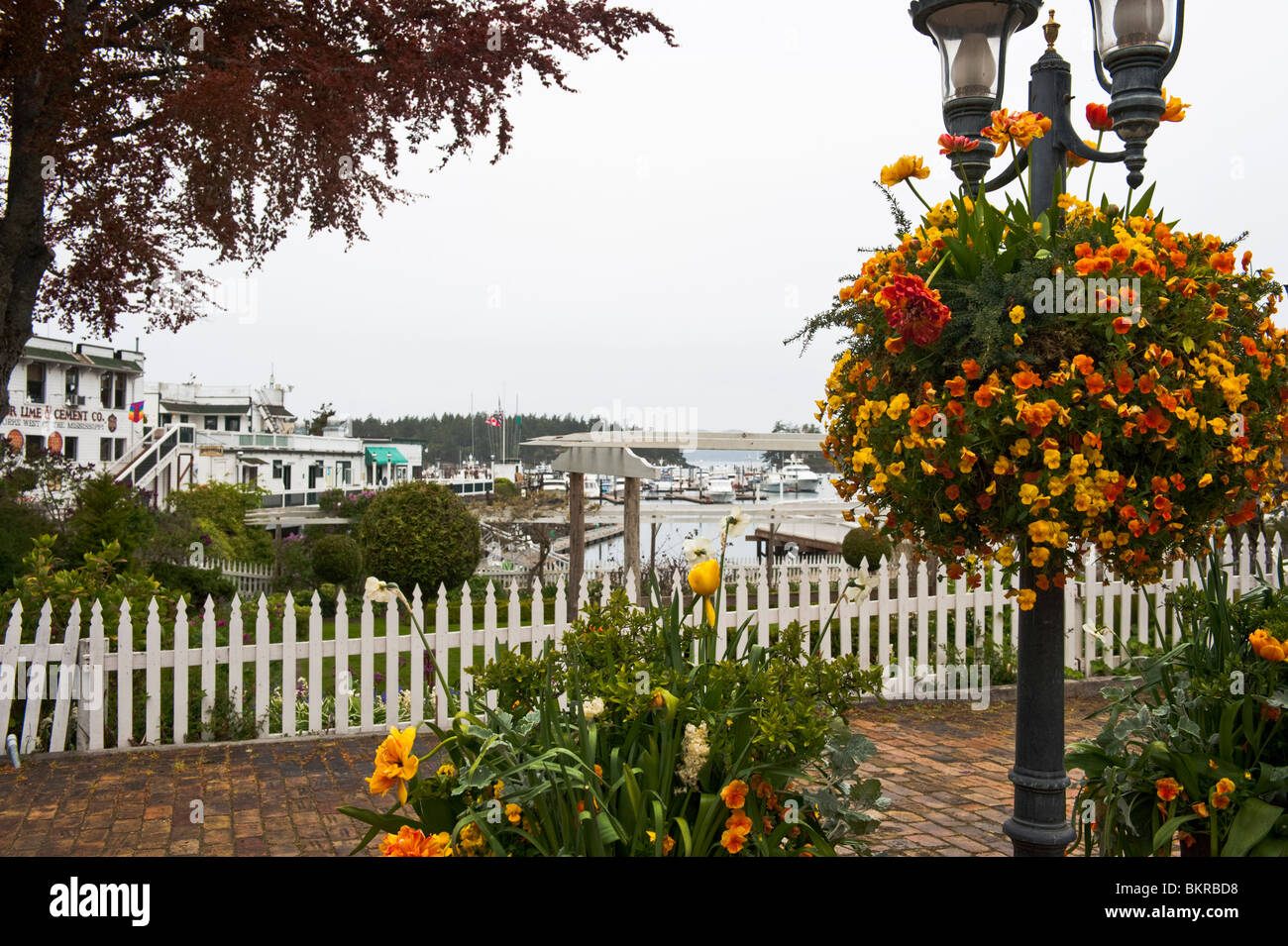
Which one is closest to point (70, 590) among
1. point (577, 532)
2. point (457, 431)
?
point (577, 532)

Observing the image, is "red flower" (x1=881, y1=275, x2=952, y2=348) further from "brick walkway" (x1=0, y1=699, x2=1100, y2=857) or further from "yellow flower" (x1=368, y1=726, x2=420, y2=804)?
"brick walkway" (x1=0, y1=699, x2=1100, y2=857)

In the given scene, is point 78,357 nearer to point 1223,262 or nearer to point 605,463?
point 605,463

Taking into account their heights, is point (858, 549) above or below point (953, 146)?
below

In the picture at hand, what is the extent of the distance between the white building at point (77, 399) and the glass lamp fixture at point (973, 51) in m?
32.4

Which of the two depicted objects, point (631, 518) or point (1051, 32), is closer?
point (1051, 32)

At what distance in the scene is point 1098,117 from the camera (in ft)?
9.26

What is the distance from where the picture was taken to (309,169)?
302 inches

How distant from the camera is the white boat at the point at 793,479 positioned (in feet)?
103

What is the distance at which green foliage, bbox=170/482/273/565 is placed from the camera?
20058 millimetres

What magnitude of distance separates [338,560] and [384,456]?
134 feet

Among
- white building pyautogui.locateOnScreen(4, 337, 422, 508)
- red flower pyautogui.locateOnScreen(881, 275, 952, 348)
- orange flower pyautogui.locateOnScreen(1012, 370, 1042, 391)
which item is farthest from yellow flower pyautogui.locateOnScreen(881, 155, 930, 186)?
white building pyautogui.locateOnScreen(4, 337, 422, 508)

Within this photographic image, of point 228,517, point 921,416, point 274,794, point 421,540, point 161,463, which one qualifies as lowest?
point 274,794
